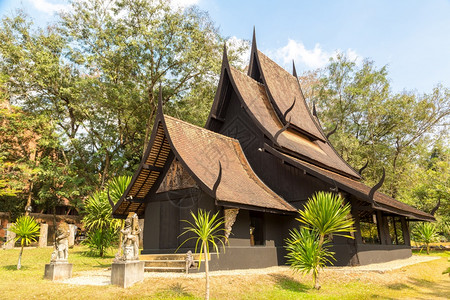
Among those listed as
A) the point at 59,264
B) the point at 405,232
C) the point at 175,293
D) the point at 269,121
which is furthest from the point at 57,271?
the point at 405,232

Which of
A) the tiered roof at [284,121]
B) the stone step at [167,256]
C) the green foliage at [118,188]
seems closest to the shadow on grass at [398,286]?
the tiered roof at [284,121]

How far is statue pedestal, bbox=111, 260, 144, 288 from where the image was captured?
748 cm

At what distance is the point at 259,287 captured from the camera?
8.02m

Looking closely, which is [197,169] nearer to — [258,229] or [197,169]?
[197,169]

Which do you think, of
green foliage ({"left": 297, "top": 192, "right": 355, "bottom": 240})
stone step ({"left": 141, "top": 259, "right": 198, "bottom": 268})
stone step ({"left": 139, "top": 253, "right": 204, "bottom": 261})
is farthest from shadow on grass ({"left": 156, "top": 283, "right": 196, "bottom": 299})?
green foliage ({"left": 297, "top": 192, "right": 355, "bottom": 240})

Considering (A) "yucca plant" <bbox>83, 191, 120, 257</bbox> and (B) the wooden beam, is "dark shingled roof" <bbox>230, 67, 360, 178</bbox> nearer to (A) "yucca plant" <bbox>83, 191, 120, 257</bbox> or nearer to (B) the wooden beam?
(B) the wooden beam

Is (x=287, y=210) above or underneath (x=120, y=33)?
underneath

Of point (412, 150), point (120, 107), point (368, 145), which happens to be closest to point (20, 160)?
point (120, 107)

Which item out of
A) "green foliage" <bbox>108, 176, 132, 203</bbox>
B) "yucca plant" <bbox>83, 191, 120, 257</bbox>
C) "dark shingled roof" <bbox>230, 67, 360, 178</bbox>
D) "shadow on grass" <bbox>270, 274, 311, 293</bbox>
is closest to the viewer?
"shadow on grass" <bbox>270, 274, 311, 293</bbox>

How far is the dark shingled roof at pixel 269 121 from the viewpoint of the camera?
14062mm

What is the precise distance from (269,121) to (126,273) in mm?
9438

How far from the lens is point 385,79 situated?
96.8 feet

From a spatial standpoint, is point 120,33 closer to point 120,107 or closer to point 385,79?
point 120,107

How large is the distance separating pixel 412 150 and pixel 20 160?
3225 cm
